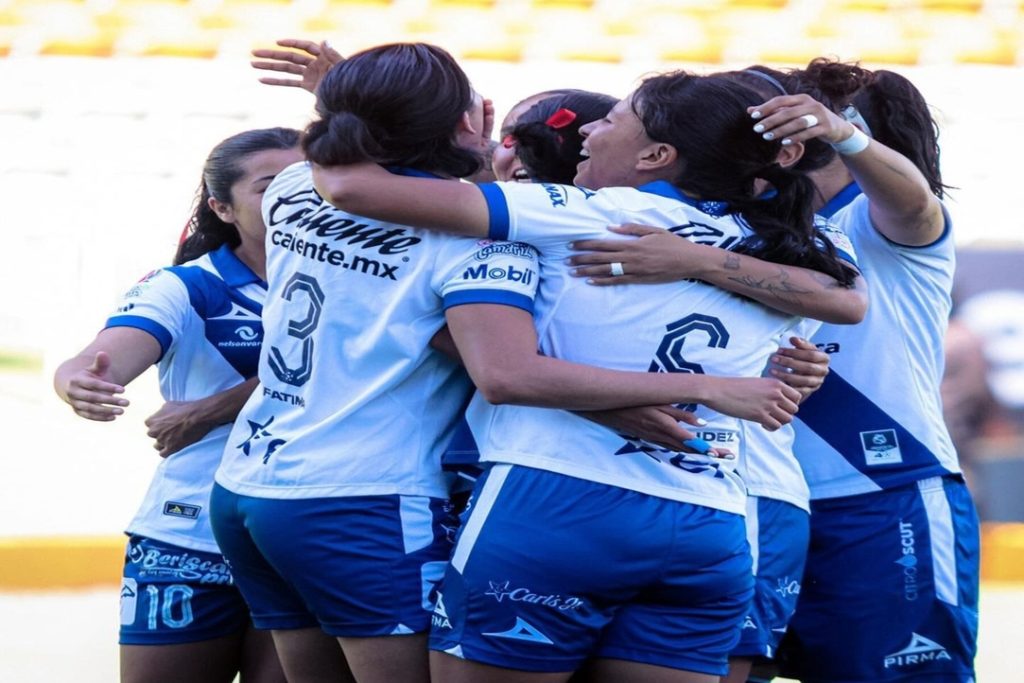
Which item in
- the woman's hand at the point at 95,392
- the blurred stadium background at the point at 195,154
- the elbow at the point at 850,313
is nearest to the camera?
the elbow at the point at 850,313

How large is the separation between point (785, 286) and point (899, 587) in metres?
0.82

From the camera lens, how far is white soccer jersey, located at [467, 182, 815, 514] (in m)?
2.02

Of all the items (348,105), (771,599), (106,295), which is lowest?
(106,295)

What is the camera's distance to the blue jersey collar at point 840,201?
2.75 meters

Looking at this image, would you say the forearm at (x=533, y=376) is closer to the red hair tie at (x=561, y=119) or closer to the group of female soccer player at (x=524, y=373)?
the group of female soccer player at (x=524, y=373)

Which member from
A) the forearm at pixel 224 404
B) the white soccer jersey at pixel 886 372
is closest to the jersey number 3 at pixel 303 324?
the forearm at pixel 224 404

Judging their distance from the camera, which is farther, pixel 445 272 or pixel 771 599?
pixel 771 599

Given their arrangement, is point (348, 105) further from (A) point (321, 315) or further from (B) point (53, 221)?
(B) point (53, 221)

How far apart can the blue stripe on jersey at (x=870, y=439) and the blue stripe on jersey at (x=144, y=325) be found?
131 cm

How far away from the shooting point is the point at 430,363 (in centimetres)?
215

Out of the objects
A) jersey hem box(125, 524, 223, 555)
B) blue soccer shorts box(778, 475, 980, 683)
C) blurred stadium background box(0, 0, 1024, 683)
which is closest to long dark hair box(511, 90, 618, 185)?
Result: blue soccer shorts box(778, 475, 980, 683)

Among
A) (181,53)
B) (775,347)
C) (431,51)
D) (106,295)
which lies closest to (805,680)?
(775,347)

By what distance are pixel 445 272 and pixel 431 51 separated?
375 millimetres

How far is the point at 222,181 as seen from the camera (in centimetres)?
294
